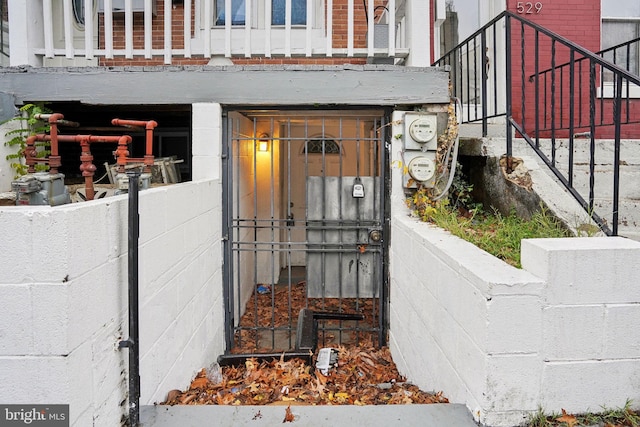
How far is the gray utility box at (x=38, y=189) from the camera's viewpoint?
3.64m

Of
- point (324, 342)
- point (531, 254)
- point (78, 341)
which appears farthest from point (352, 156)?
point (78, 341)

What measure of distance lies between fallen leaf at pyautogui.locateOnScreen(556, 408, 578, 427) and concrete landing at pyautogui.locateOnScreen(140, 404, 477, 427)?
39cm

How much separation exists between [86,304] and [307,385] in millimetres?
2174

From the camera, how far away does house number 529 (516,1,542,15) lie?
6.45 meters

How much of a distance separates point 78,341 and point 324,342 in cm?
403

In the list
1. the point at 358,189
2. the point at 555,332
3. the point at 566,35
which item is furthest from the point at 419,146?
the point at 566,35

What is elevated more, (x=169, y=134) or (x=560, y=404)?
(x=169, y=134)

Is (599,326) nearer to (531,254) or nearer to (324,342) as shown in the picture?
(531,254)

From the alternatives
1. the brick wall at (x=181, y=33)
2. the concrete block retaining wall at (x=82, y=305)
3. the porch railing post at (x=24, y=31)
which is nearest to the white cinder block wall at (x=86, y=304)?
the concrete block retaining wall at (x=82, y=305)

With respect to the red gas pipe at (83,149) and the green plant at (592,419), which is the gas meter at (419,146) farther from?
the green plant at (592,419)

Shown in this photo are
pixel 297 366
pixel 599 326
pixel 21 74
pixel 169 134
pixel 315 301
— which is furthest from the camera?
pixel 169 134

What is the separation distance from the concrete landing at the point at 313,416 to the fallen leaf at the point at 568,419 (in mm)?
392

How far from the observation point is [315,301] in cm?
650

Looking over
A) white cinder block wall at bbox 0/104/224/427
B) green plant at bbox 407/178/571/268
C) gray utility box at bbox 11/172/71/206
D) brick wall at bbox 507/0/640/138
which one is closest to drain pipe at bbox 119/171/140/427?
white cinder block wall at bbox 0/104/224/427
